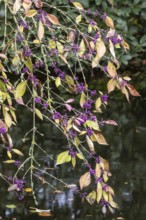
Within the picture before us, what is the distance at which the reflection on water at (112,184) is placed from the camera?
4262 millimetres

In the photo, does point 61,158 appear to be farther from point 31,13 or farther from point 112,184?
point 112,184

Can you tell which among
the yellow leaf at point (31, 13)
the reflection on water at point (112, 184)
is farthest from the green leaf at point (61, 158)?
the reflection on water at point (112, 184)

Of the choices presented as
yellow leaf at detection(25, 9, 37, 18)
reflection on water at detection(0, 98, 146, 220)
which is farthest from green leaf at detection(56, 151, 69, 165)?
reflection on water at detection(0, 98, 146, 220)

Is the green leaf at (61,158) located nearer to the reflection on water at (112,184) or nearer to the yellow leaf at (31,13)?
the yellow leaf at (31,13)

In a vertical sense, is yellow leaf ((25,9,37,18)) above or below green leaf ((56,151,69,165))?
above

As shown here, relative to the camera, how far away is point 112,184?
489cm

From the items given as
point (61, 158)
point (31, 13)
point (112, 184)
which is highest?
point (31, 13)

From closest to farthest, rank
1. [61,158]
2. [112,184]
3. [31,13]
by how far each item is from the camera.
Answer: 1. [31,13]
2. [61,158]
3. [112,184]

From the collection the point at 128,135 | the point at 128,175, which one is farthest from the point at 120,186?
the point at 128,135

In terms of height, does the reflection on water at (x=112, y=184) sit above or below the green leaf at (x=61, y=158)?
below

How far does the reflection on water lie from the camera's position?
4262mm

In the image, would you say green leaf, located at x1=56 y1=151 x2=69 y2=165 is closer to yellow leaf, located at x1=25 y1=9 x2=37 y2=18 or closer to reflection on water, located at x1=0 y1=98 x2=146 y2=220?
yellow leaf, located at x1=25 y1=9 x2=37 y2=18

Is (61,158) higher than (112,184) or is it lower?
higher

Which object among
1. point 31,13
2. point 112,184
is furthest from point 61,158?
point 112,184
